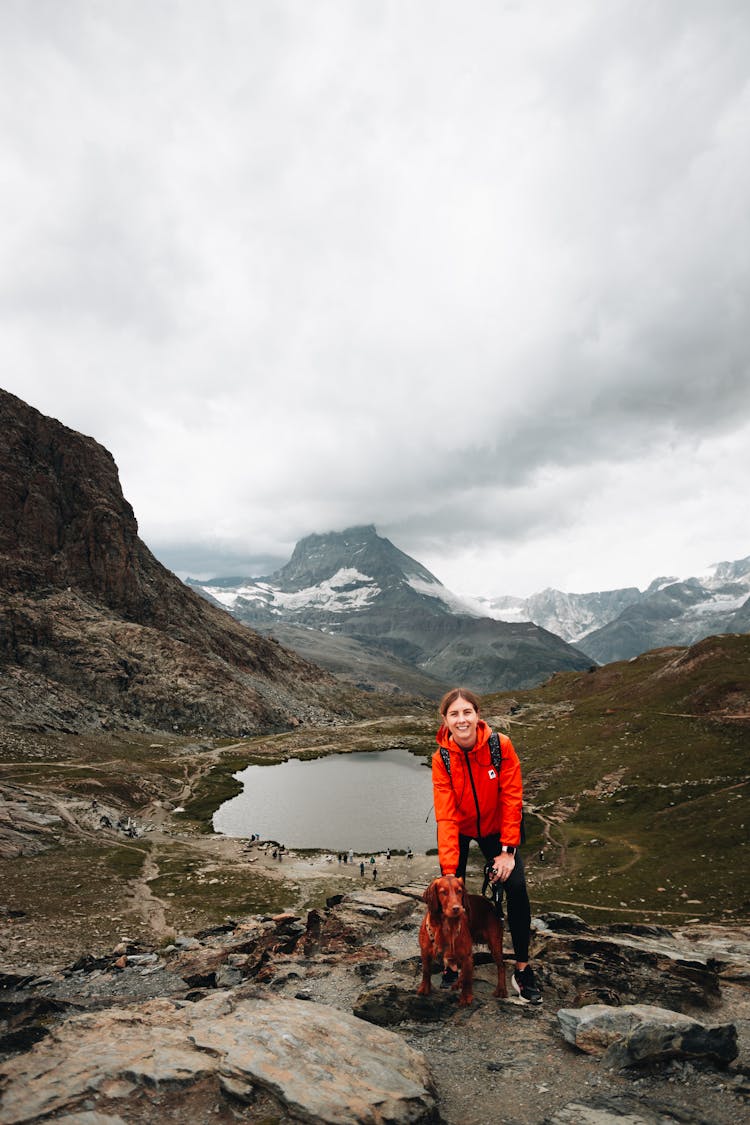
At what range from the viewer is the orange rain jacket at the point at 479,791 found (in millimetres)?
11078

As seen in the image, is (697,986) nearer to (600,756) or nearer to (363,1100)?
(363,1100)

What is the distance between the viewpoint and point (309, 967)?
17906mm

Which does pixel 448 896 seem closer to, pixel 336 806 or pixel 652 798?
pixel 652 798

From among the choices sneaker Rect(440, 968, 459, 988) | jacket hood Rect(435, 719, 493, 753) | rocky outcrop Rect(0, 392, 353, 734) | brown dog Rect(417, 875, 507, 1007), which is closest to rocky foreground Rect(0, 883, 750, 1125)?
sneaker Rect(440, 968, 459, 988)

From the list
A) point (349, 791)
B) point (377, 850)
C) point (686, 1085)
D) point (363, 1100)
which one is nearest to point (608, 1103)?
point (686, 1085)

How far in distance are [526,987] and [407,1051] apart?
3.78m

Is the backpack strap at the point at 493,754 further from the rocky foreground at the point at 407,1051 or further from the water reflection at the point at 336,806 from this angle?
the water reflection at the point at 336,806

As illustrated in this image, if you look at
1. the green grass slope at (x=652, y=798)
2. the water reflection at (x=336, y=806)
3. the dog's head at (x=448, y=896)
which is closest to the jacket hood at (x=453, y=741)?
the dog's head at (x=448, y=896)

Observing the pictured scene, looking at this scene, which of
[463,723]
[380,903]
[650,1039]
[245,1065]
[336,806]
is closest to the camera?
[245,1065]

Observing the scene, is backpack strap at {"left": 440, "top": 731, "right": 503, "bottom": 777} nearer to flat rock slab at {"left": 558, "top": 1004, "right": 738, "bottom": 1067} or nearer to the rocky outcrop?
flat rock slab at {"left": 558, "top": 1004, "right": 738, "bottom": 1067}

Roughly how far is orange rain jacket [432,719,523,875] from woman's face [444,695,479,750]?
0.18 metres

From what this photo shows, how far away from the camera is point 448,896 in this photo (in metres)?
10.7

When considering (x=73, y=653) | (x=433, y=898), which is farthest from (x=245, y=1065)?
(x=73, y=653)

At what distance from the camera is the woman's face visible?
10883mm
